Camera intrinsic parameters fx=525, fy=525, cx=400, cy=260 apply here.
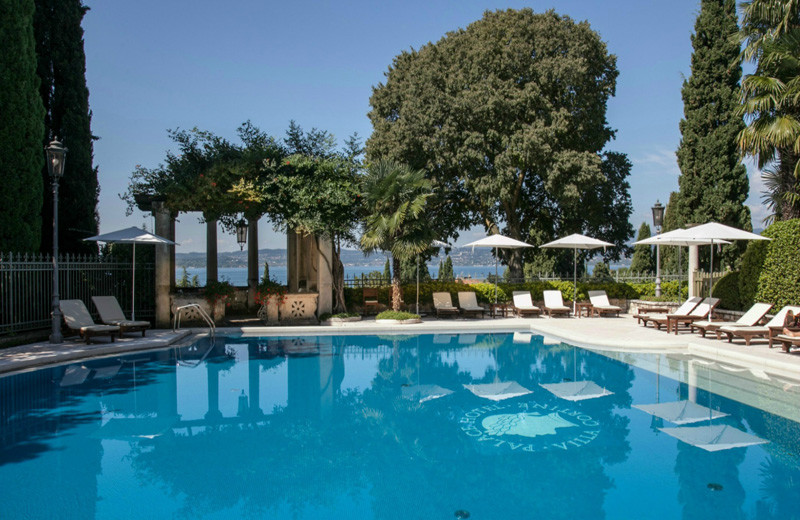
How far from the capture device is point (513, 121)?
64.8ft

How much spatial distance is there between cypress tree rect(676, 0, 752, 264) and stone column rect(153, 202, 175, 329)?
18.8m

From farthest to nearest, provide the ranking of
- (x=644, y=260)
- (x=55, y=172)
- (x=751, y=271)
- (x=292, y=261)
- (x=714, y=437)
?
(x=644, y=260)
(x=292, y=261)
(x=751, y=271)
(x=55, y=172)
(x=714, y=437)

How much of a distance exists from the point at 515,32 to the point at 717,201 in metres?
10.1

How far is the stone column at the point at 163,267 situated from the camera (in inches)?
579

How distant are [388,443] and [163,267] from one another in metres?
10.8

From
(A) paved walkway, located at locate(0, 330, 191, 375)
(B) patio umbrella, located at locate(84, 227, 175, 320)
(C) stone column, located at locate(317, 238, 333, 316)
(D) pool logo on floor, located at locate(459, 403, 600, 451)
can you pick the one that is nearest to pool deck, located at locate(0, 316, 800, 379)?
(A) paved walkway, located at locate(0, 330, 191, 375)

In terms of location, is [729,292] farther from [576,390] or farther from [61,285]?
[61,285]

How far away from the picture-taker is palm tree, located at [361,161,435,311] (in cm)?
1494

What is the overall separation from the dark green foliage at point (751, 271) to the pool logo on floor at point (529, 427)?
31.6 feet

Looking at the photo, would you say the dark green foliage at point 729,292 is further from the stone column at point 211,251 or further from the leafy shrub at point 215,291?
the stone column at point 211,251

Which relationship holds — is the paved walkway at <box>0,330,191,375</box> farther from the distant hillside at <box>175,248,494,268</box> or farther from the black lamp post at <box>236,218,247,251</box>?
the black lamp post at <box>236,218,247,251</box>

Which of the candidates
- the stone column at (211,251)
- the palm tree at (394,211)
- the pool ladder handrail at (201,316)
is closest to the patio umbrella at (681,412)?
the palm tree at (394,211)

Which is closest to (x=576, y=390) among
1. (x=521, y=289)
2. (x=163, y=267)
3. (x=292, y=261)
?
(x=521, y=289)

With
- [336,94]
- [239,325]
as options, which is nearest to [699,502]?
[239,325]
